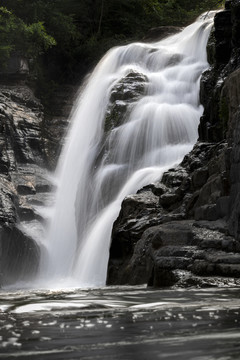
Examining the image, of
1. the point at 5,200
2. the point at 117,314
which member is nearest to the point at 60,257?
the point at 5,200

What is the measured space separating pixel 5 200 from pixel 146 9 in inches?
703

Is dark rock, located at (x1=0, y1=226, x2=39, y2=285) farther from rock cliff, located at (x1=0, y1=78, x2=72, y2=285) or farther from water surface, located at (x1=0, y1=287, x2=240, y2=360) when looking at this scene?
water surface, located at (x1=0, y1=287, x2=240, y2=360)

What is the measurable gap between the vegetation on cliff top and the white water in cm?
317

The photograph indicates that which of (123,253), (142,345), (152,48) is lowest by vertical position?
(142,345)

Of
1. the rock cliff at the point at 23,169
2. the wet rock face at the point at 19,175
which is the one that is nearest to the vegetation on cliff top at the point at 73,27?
the rock cliff at the point at 23,169

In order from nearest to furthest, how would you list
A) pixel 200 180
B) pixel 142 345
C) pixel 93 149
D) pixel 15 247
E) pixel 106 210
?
pixel 142 345, pixel 200 180, pixel 106 210, pixel 15 247, pixel 93 149

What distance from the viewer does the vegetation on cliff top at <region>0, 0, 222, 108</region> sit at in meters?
24.7

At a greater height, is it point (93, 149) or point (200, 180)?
point (93, 149)

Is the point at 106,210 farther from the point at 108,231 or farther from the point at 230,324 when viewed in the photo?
→ the point at 230,324

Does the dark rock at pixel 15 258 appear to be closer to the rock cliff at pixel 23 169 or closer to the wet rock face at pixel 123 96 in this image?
the rock cliff at pixel 23 169

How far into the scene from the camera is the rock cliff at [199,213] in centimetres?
748

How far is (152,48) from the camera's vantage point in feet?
79.7

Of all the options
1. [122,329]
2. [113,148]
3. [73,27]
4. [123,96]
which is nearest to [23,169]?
[113,148]

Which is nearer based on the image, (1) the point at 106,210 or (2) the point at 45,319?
(2) the point at 45,319
